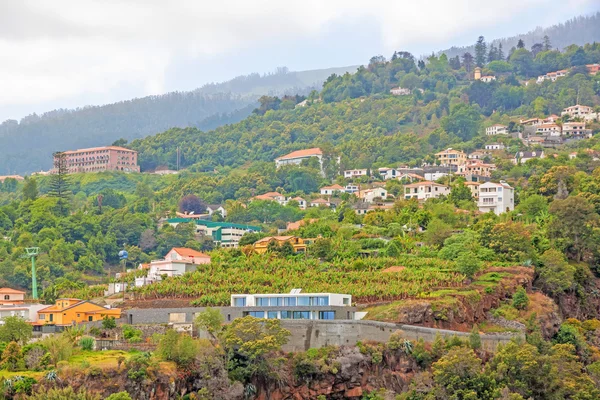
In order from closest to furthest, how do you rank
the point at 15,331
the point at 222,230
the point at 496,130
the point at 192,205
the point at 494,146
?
the point at 15,331
the point at 222,230
the point at 192,205
the point at 494,146
the point at 496,130

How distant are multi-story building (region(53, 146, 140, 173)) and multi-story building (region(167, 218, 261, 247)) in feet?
130

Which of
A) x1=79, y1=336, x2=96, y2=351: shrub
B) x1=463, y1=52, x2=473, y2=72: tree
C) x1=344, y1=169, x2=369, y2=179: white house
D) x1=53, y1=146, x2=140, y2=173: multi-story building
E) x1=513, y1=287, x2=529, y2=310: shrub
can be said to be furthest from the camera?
x1=463, y1=52, x2=473, y2=72: tree

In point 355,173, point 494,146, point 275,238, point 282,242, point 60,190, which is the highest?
point 494,146

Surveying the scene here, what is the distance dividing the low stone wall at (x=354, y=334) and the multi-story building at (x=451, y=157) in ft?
189

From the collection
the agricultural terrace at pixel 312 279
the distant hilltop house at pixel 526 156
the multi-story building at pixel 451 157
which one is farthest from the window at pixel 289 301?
the multi-story building at pixel 451 157

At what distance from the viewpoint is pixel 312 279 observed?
6931cm

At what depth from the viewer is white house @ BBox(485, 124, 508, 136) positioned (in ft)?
430

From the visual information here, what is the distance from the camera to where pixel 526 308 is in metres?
66.2

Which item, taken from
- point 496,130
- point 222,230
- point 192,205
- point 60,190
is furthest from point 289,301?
point 496,130

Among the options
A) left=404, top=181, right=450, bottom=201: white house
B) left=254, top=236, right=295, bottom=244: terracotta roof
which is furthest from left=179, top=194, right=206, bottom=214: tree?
left=254, top=236, right=295, bottom=244: terracotta roof

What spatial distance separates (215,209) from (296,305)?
53853 millimetres

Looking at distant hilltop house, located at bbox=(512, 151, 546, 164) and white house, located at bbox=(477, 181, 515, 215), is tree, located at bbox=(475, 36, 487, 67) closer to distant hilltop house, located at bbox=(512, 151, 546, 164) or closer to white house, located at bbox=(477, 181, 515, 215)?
distant hilltop house, located at bbox=(512, 151, 546, 164)

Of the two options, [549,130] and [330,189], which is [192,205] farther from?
[549,130]

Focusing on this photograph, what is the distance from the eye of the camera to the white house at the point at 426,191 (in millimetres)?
100438
